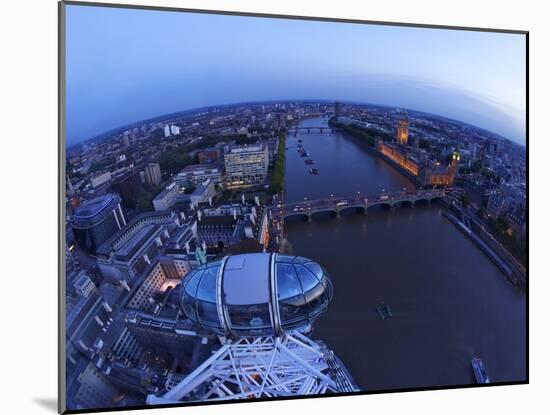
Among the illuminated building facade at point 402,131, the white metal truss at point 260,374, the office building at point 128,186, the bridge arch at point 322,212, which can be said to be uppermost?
the illuminated building facade at point 402,131

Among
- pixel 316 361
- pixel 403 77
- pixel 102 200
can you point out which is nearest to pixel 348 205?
pixel 403 77

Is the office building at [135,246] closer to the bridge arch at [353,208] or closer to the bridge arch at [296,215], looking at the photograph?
the bridge arch at [296,215]

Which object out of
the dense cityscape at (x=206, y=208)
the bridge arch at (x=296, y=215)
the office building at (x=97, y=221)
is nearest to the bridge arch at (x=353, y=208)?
the dense cityscape at (x=206, y=208)

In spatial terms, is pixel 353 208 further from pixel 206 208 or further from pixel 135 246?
pixel 135 246

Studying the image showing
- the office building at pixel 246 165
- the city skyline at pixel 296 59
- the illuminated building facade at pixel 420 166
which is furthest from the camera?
the illuminated building facade at pixel 420 166

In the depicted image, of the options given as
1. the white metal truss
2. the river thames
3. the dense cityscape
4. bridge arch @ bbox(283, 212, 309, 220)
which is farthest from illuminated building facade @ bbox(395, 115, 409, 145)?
the white metal truss
